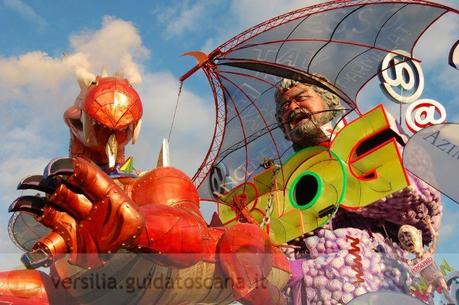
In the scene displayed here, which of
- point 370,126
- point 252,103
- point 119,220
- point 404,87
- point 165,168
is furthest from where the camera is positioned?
point 252,103

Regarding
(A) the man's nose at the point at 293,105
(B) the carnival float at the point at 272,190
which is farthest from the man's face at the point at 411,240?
(A) the man's nose at the point at 293,105

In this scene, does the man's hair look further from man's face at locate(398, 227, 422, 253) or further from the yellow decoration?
man's face at locate(398, 227, 422, 253)

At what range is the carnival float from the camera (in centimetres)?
369

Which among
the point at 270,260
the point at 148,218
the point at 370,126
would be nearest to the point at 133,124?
the point at 148,218

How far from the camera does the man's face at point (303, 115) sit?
9.14m

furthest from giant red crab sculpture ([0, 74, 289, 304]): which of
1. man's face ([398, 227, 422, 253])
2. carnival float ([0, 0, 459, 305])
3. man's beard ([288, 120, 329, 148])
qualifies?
man's beard ([288, 120, 329, 148])

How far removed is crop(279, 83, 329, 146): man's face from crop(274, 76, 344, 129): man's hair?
51 millimetres

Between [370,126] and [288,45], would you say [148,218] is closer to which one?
[370,126]

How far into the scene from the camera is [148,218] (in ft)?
12.1

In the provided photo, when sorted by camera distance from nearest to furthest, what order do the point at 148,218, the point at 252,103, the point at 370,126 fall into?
the point at 148,218
the point at 370,126
the point at 252,103

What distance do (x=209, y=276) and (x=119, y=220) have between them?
3.31 ft

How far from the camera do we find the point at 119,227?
344 cm

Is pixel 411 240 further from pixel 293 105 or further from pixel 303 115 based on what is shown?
pixel 293 105

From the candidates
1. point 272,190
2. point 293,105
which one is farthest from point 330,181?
point 293,105
